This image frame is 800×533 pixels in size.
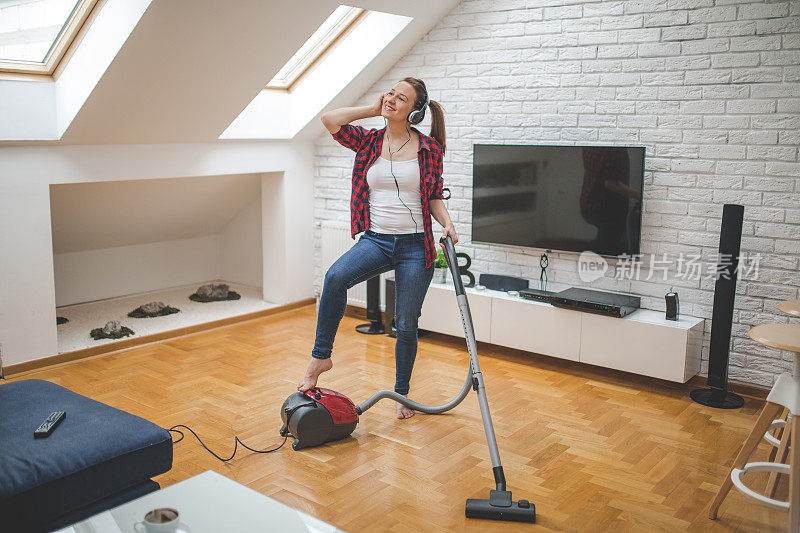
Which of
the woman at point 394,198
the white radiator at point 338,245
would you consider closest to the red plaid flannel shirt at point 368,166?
the woman at point 394,198

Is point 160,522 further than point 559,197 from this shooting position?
No

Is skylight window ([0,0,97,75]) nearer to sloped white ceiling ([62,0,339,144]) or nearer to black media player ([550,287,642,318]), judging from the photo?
sloped white ceiling ([62,0,339,144])

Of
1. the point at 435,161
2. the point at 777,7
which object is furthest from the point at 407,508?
the point at 777,7

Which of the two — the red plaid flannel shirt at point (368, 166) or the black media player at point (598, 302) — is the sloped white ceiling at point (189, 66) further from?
the black media player at point (598, 302)

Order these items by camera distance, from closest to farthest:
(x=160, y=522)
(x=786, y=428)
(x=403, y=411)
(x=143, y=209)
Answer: (x=160, y=522) < (x=786, y=428) < (x=403, y=411) < (x=143, y=209)

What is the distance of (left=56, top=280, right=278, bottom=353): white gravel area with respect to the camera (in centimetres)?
470

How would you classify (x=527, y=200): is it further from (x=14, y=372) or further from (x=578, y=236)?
(x=14, y=372)

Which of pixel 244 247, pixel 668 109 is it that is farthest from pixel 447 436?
pixel 244 247

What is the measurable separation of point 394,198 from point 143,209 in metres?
2.82

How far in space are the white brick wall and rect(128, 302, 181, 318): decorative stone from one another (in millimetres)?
2312

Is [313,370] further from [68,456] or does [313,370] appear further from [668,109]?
[668,109]

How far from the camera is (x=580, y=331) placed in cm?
413

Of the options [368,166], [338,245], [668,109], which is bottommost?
[338,245]

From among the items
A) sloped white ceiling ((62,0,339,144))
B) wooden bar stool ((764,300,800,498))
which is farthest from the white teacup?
sloped white ceiling ((62,0,339,144))
